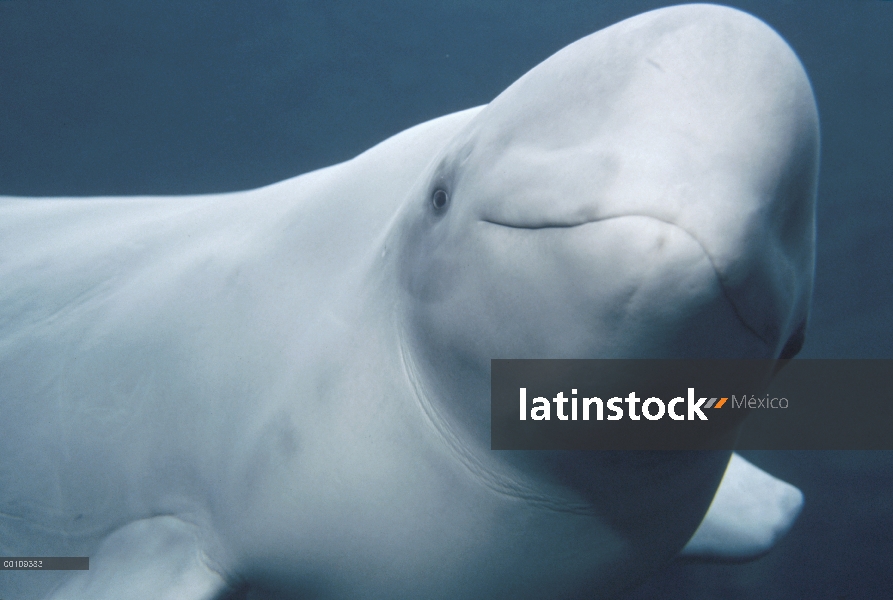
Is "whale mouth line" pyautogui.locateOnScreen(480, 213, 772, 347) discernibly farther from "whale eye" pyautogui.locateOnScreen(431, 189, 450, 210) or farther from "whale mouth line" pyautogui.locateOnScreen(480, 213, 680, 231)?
"whale eye" pyautogui.locateOnScreen(431, 189, 450, 210)

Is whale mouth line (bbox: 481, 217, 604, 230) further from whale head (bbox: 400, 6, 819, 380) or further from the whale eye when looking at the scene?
the whale eye

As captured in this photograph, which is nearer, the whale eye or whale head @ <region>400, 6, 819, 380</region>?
whale head @ <region>400, 6, 819, 380</region>

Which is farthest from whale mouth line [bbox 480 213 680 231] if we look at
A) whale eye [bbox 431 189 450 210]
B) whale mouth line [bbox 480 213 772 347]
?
whale eye [bbox 431 189 450 210]

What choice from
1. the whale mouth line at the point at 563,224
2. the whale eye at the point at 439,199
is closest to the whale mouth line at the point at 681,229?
the whale mouth line at the point at 563,224

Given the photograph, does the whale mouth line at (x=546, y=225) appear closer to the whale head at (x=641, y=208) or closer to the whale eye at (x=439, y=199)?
the whale head at (x=641, y=208)

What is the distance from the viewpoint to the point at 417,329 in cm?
189

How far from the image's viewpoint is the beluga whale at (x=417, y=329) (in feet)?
4.14

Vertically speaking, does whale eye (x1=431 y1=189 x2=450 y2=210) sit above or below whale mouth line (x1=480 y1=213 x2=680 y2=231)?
above

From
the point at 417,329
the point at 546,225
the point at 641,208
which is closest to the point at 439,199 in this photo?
the point at 417,329

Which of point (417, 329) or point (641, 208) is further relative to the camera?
point (417, 329)

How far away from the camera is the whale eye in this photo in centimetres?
181

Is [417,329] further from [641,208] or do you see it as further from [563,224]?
[641,208]

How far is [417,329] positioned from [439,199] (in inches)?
16.3

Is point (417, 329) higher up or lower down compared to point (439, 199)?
lower down
